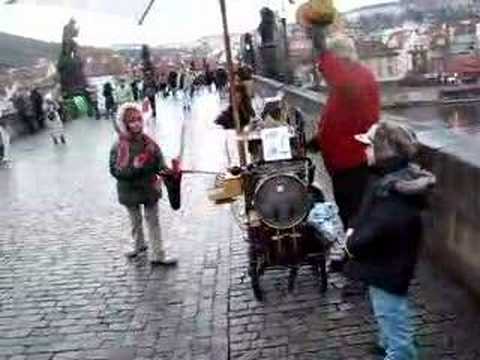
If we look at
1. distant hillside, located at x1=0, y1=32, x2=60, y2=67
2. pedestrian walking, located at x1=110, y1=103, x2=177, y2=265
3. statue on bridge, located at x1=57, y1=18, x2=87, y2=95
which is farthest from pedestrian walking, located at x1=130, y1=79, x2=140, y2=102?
pedestrian walking, located at x1=110, y1=103, x2=177, y2=265

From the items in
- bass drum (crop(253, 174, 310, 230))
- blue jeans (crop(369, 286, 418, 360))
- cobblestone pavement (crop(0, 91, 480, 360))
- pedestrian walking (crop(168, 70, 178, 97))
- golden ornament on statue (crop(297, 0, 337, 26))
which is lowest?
pedestrian walking (crop(168, 70, 178, 97))

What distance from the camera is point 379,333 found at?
5957 millimetres

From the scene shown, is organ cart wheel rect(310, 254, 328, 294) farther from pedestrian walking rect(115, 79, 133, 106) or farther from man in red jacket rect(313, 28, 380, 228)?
pedestrian walking rect(115, 79, 133, 106)

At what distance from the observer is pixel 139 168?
8.68 m

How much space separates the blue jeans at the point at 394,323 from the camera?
5.09 metres

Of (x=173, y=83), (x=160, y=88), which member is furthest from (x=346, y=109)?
(x=160, y=88)

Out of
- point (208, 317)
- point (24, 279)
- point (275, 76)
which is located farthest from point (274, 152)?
point (275, 76)

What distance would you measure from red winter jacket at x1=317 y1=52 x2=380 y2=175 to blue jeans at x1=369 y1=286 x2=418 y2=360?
2.03 metres

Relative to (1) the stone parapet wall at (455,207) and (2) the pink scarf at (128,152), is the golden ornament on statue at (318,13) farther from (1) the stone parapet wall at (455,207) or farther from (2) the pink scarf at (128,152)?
(2) the pink scarf at (128,152)

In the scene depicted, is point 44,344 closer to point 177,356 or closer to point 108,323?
point 108,323

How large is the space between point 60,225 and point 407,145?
7.24 metres

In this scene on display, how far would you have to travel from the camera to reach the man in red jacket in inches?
269

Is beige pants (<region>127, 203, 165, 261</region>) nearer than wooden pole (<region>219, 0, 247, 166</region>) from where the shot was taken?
No

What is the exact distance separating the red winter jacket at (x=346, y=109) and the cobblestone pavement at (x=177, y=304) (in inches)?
43.1
